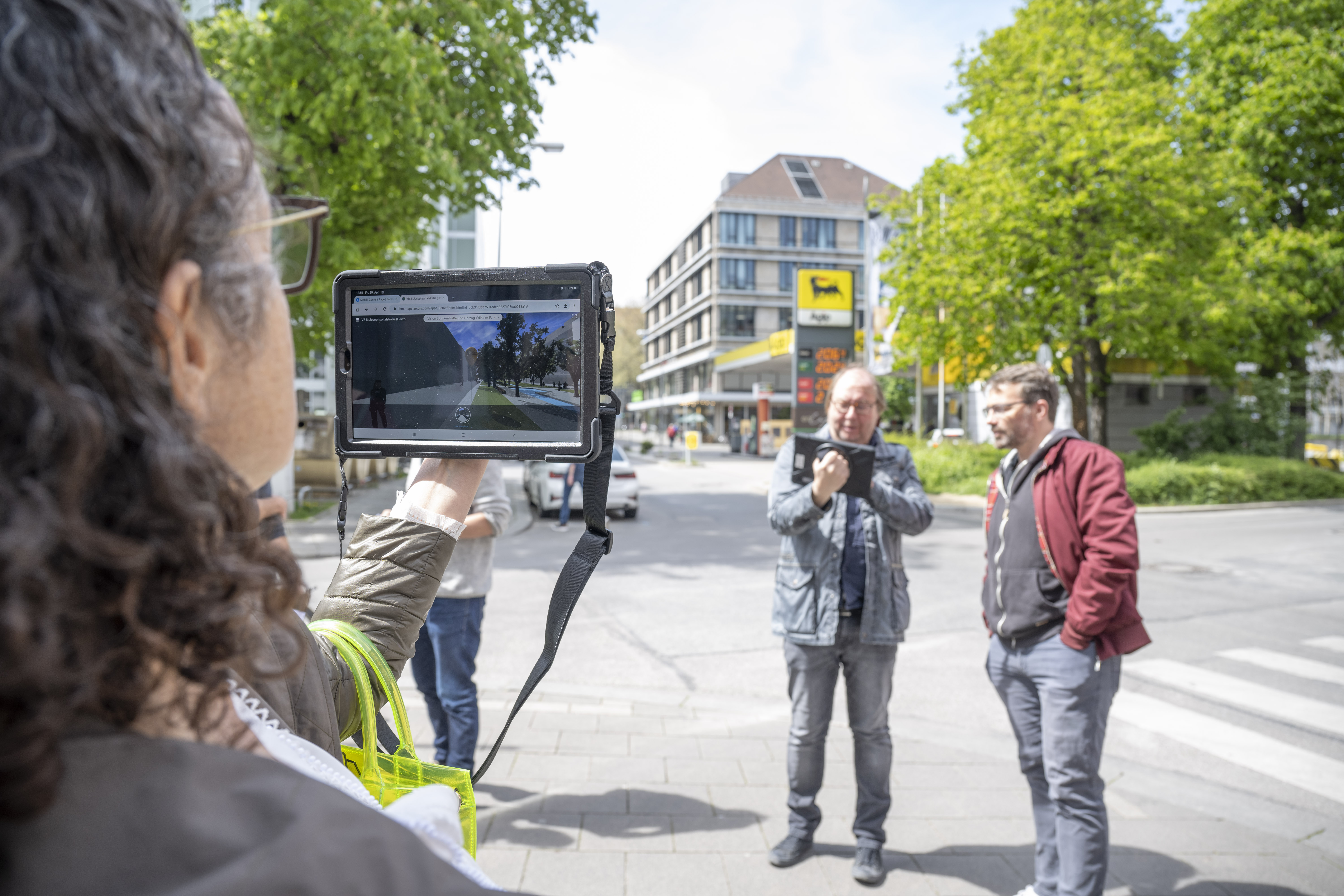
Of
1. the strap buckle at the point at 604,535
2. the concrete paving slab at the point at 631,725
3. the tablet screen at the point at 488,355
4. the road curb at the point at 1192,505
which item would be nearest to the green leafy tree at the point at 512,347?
the tablet screen at the point at 488,355

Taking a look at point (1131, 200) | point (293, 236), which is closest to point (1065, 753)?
point (293, 236)

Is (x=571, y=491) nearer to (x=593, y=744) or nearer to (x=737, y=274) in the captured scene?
(x=593, y=744)

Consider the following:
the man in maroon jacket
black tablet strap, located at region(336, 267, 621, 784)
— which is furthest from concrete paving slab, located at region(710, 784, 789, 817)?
black tablet strap, located at region(336, 267, 621, 784)

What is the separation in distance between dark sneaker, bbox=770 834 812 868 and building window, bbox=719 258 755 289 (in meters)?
66.5

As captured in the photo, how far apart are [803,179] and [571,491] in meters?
61.2

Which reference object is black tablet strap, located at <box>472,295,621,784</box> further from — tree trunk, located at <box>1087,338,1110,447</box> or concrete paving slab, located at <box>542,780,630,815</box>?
tree trunk, located at <box>1087,338,1110,447</box>

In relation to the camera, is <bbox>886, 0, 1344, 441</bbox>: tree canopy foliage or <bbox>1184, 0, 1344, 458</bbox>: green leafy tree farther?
<bbox>1184, 0, 1344, 458</bbox>: green leafy tree

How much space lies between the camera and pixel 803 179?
2763 inches

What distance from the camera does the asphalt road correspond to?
3547 mm

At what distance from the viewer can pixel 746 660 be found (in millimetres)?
6211

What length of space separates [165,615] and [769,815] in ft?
11.4

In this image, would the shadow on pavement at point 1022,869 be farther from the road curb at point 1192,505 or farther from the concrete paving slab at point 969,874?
the road curb at point 1192,505

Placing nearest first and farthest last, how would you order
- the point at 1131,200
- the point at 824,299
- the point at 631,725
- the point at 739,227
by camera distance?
the point at 631,725
the point at 1131,200
the point at 824,299
the point at 739,227

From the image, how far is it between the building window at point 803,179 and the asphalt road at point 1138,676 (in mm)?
61366
